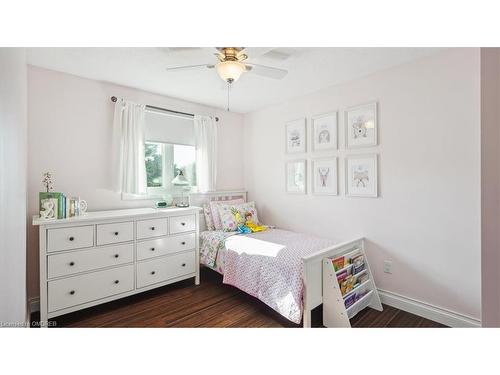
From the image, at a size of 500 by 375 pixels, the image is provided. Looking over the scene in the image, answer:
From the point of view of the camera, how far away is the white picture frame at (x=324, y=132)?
269cm

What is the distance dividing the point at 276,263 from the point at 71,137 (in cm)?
244

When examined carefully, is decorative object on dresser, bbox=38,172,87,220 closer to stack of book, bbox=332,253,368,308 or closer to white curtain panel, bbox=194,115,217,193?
white curtain panel, bbox=194,115,217,193

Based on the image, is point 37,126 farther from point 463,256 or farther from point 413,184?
point 463,256

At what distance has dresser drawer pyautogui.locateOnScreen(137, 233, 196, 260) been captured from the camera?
240cm

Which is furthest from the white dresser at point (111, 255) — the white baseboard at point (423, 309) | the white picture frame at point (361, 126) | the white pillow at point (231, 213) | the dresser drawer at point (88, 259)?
the white picture frame at point (361, 126)

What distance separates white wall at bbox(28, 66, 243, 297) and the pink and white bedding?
107cm

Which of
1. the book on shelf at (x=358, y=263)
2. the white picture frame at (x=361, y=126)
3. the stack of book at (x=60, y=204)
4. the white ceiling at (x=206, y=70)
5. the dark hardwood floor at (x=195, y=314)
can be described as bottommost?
the dark hardwood floor at (x=195, y=314)

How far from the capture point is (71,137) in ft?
7.89

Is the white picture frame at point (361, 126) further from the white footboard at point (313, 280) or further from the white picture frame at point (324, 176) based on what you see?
the white footboard at point (313, 280)

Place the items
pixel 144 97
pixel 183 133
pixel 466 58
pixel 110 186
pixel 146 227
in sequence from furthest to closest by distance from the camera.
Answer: pixel 183 133 → pixel 144 97 → pixel 110 186 → pixel 146 227 → pixel 466 58

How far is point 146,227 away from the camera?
242cm

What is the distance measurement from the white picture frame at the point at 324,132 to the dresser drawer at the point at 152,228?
2.01 metres

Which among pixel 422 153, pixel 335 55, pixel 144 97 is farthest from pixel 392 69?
pixel 144 97
